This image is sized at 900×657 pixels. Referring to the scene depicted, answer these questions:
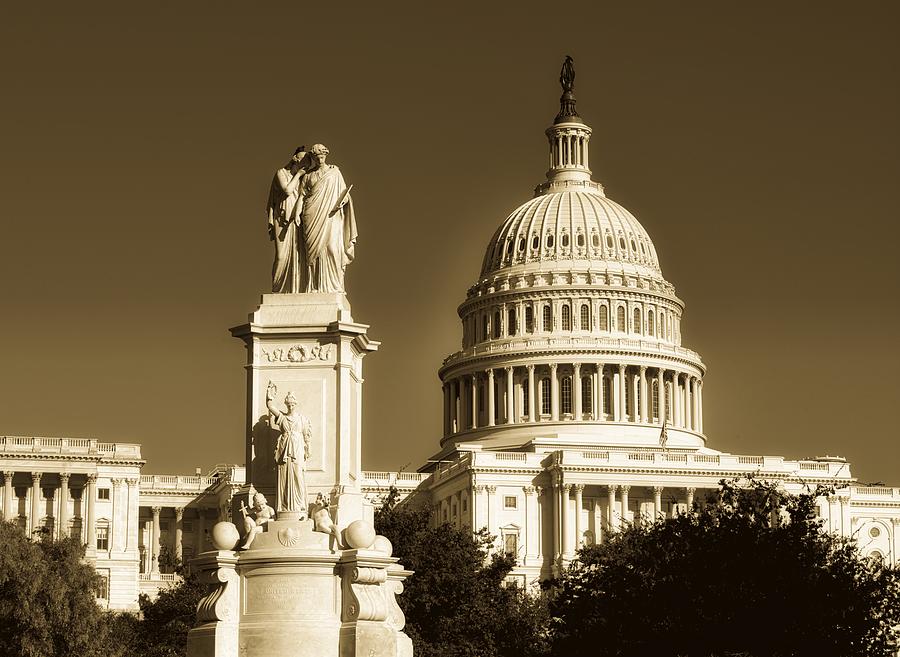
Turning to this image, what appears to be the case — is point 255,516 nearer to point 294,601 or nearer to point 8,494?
point 294,601

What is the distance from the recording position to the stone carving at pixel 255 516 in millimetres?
33750

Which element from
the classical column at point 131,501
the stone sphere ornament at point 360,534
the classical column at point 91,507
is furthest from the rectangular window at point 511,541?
the stone sphere ornament at point 360,534

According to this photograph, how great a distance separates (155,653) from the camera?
85500 millimetres

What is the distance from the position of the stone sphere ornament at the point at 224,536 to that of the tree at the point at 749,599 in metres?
23.6

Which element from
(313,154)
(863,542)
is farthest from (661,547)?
(863,542)

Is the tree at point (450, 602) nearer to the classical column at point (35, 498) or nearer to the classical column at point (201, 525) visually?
the classical column at point (35, 498)

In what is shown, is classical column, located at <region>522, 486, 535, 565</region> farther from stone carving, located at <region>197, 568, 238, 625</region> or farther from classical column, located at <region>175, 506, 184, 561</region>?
stone carving, located at <region>197, 568, 238, 625</region>

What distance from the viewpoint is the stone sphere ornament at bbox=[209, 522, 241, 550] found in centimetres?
3328

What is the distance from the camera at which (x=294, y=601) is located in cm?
3325

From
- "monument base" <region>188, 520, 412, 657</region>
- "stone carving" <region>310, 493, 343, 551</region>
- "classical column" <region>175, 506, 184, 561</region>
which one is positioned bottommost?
"monument base" <region>188, 520, 412, 657</region>

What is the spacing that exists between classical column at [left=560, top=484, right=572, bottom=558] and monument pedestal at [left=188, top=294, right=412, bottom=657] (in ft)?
467

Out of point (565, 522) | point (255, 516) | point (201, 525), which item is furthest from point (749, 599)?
point (201, 525)

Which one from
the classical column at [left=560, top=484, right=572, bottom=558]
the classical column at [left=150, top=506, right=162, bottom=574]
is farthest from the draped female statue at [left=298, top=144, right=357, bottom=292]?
the classical column at [left=150, top=506, right=162, bottom=574]

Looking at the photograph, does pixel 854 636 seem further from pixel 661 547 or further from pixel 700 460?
pixel 700 460
